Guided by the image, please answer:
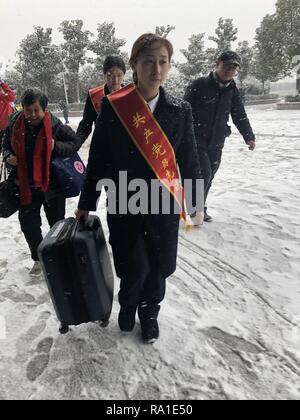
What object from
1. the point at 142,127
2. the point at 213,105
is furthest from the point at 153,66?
the point at 213,105

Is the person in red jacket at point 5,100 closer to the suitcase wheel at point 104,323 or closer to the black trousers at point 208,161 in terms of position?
the black trousers at point 208,161

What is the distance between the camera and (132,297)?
2182 mm

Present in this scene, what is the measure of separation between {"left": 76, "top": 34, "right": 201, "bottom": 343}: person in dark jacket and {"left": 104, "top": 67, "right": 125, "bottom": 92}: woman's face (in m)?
1.33

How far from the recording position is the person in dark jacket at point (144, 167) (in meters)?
1.85

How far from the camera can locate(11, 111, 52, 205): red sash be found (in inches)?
105

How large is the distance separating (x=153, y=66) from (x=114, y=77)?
4.87ft

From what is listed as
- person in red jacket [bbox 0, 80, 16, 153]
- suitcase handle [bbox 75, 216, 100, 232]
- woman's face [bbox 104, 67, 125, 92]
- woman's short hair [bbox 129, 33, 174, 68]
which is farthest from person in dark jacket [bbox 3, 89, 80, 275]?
person in red jacket [bbox 0, 80, 16, 153]

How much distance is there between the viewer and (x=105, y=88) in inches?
129

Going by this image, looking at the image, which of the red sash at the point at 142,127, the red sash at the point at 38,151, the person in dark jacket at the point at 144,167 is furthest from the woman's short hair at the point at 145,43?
the red sash at the point at 38,151

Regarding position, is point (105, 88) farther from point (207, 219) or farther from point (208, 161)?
point (207, 219)

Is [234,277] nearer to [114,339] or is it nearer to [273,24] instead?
[114,339]

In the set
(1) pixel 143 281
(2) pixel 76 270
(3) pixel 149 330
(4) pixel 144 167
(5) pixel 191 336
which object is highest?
(4) pixel 144 167

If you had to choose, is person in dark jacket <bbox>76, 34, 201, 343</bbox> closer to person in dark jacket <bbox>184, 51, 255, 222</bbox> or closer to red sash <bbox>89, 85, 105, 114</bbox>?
red sash <bbox>89, 85, 105, 114</bbox>
